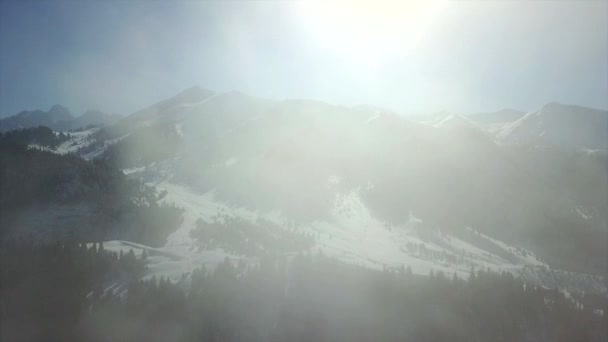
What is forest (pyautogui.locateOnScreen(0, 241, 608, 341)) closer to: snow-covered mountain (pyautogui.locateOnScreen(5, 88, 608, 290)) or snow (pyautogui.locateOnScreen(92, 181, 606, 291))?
snow-covered mountain (pyautogui.locateOnScreen(5, 88, 608, 290))

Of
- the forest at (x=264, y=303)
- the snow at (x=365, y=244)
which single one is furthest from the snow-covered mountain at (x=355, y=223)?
the forest at (x=264, y=303)

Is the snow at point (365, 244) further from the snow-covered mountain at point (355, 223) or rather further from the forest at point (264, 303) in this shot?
the forest at point (264, 303)

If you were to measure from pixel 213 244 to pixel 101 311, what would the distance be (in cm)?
3738

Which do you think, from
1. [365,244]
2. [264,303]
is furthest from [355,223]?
[264,303]

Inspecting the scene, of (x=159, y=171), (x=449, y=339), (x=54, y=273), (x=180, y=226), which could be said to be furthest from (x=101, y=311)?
(x=159, y=171)

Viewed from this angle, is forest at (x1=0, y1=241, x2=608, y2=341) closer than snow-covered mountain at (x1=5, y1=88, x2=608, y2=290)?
Yes

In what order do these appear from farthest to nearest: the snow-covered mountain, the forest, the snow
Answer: the snow-covered mountain, the snow, the forest

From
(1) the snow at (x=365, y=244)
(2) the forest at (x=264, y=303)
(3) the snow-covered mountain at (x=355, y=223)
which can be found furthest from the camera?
(3) the snow-covered mountain at (x=355, y=223)

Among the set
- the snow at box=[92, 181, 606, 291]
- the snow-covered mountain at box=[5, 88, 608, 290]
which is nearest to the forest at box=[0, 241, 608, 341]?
the snow-covered mountain at box=[5, 88, 608, 290]

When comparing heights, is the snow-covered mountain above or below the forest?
above

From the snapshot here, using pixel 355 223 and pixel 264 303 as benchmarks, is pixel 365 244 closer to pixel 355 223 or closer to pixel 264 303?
pixel 355 223

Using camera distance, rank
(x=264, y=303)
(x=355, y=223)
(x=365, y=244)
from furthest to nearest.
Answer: (x=355, y=223), (x=365, y=244), (x=264, y=303)

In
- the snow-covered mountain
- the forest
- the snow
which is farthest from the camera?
the snow-covered mountain

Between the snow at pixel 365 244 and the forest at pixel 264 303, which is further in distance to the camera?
the snow at pixel 365 244
